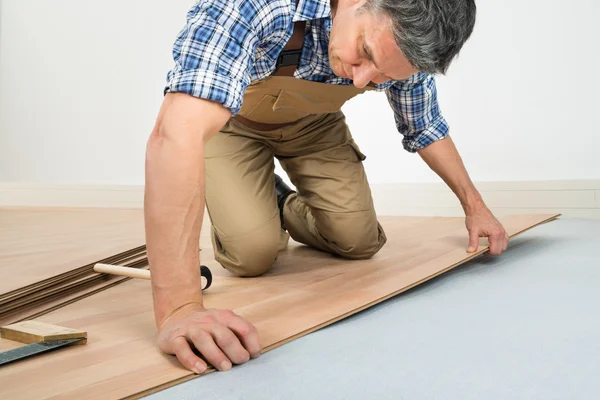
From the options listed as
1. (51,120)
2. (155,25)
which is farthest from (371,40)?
(51,120)

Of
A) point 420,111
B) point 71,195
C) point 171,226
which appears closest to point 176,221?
point 171,226

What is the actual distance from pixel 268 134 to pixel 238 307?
750mm

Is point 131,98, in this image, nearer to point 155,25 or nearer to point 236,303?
point 155,25

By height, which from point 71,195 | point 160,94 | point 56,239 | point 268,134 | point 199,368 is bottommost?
point 71,195

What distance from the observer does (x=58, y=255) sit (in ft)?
7.52

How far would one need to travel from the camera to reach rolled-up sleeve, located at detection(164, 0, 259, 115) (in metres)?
1.29

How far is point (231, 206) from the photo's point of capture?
2127 mm

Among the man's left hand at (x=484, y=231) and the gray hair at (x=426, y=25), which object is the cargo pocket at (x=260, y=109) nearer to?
the gray hair at (x=426, y=25)

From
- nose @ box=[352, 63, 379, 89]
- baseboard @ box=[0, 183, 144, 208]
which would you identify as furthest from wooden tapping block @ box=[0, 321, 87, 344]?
baseboard @ box=[0, 183, 144, 208]

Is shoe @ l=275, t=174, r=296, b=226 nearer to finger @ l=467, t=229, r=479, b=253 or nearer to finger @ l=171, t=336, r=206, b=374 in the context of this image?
finger @ l=467, t=229, r=479, b=253

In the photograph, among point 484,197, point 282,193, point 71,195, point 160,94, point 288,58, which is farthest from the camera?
point 71,195

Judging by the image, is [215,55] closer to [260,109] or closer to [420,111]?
[260,109]

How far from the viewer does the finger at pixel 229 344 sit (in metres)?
1.16

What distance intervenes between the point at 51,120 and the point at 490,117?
3385 millimetres
